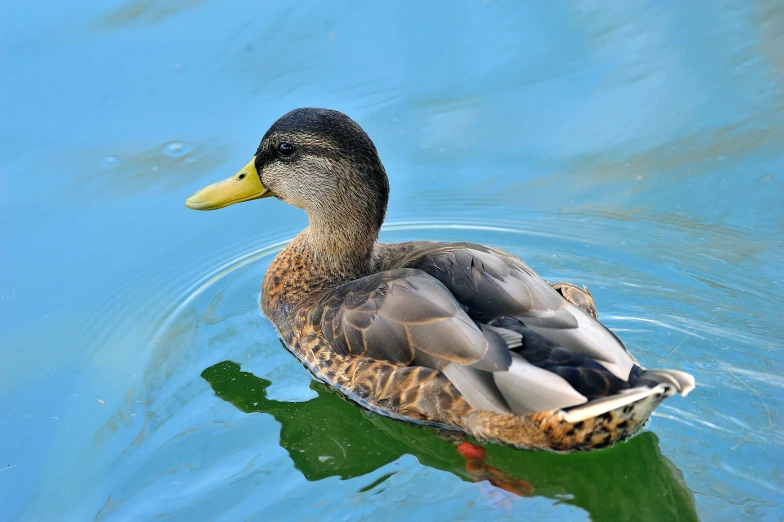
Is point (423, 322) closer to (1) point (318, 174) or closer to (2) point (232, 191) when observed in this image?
(1) point (318, 174)

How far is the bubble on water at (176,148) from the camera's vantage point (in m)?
7.14

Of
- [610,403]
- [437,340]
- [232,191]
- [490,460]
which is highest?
[232,191]

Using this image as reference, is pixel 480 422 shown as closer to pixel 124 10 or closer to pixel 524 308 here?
pixel 524 308

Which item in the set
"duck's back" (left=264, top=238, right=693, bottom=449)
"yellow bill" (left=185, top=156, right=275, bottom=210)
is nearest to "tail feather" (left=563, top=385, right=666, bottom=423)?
"duck's back" (left=264, top=238, right=693, bottom=449)

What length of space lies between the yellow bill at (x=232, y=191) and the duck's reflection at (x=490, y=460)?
1.20 m

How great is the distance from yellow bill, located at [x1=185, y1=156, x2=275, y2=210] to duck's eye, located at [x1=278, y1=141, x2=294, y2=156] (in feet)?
0.89

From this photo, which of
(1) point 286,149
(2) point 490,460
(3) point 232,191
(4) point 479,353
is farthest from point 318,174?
(2) point 490,460

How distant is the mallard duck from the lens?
14.1 ft

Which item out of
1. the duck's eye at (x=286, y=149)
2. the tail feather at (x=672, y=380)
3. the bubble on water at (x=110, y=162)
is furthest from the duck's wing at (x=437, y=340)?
the bubble on water at (x=110, y=162)

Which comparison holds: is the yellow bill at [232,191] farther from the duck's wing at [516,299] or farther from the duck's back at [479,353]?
the duck's wing at [516,299]

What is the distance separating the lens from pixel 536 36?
308 inches

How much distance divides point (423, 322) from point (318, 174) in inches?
52.3

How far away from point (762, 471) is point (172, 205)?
4368 mm

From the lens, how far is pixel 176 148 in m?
7.16
